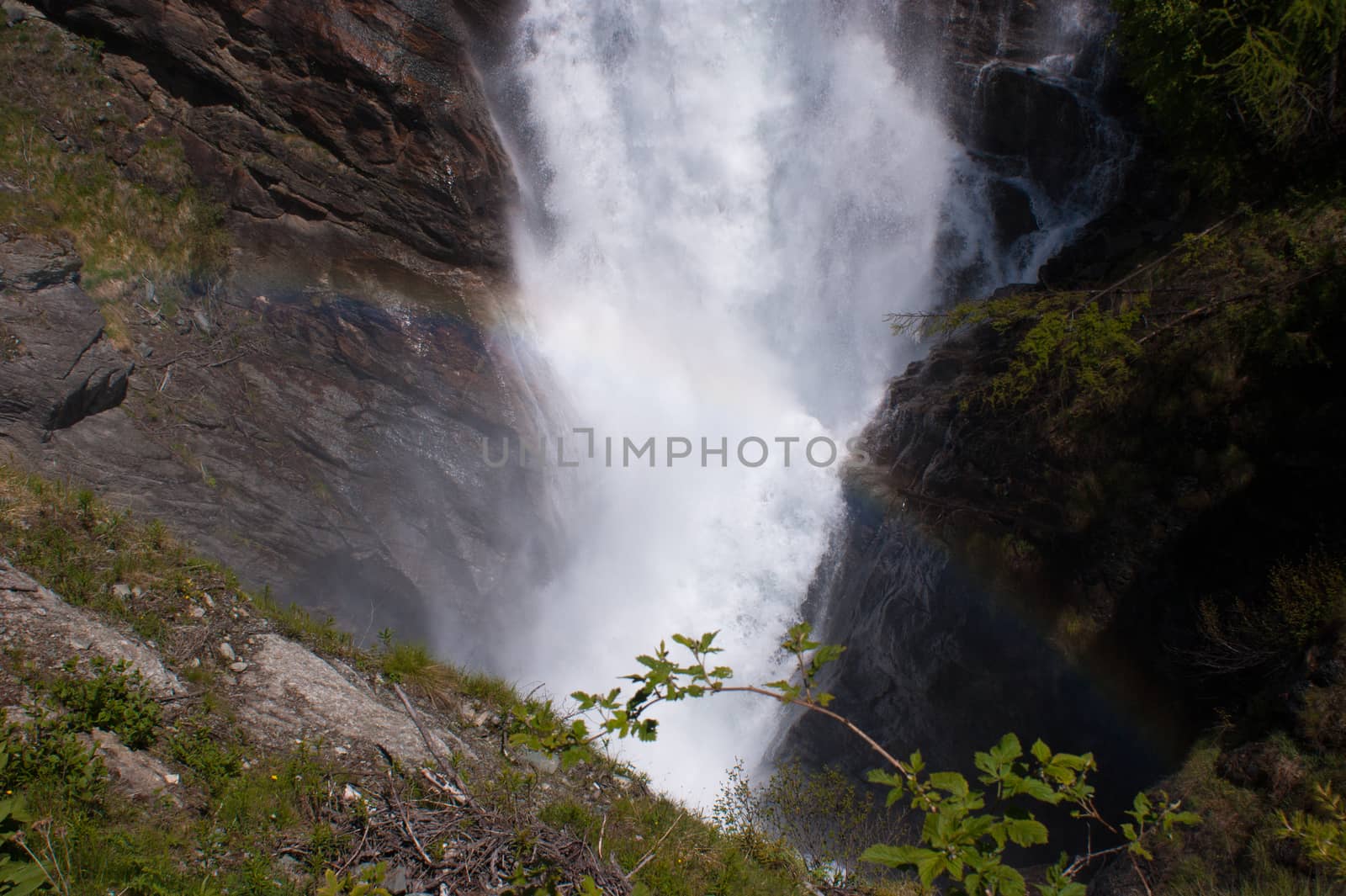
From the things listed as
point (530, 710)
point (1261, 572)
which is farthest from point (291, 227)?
point (1261, 572)

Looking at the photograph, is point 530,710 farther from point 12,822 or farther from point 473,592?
point 473,592

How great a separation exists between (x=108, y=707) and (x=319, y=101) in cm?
940

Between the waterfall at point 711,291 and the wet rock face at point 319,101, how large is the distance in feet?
4.79

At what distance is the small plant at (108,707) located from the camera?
3574 millimetres

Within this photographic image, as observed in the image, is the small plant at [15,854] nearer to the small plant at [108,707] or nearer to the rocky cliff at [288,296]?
the small plant at [108,707]

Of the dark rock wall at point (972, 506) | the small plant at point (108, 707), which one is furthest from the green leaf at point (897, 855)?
the dark rock wall at point (972, 506)

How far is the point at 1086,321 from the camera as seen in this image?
756 centimetres

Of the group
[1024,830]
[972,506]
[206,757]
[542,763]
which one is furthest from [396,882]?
[972,506]

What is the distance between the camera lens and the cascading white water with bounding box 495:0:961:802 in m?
12.4

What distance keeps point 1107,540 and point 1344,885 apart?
4599mm

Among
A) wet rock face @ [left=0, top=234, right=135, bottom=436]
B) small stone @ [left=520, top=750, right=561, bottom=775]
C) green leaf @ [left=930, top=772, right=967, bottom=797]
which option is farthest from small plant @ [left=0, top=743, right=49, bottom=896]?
wet rock face @ [left=0, top=234, right=135, bottom=436]

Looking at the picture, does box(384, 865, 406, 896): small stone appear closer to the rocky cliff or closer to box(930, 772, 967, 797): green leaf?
box(930, 772, 967, 797): green leaf

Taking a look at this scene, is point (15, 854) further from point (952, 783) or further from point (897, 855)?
point (952, 783)

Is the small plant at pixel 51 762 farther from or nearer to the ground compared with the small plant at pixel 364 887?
farther from the ground
